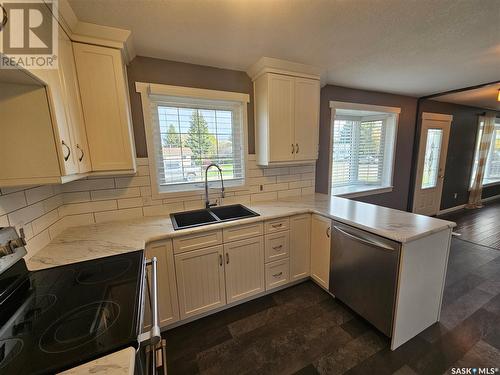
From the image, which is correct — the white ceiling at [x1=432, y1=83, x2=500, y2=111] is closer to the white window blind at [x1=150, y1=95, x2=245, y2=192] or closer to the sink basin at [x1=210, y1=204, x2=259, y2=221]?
the white window blind at [x1=150, y1=95, x2=245, y2=192]

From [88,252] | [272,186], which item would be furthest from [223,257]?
[272,186]

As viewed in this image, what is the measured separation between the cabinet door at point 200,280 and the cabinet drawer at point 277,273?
0.49m

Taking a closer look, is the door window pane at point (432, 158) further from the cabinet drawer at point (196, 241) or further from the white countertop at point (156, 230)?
the cabinet drawer at point (196, 241)

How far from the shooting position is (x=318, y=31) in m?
1.64

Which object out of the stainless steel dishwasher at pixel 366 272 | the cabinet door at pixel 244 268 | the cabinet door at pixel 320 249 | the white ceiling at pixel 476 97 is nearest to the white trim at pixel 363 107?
the white ceiling at pixel 476 97

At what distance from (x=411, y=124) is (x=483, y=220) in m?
2.48

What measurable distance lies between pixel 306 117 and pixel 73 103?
7.01ft

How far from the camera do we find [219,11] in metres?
1.39

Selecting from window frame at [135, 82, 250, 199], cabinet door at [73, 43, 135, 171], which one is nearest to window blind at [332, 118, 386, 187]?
window frame at [135, 82, 250, 199]

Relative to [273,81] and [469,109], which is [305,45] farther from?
[469,109]

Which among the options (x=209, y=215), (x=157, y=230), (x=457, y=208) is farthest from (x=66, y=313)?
(x=457, y=208)

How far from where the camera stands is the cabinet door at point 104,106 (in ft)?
4.96

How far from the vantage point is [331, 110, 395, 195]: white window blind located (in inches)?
139

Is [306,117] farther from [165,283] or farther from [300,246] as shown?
[165,283]
